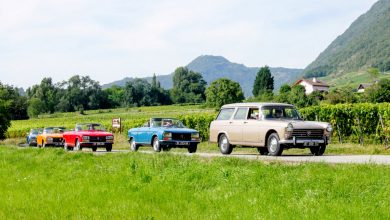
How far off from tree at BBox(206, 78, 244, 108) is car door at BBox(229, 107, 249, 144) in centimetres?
10832

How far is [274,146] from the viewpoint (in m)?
18.5

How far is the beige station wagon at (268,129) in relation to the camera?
18.1m

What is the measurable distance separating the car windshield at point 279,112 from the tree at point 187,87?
487ft

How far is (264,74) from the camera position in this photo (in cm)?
18675

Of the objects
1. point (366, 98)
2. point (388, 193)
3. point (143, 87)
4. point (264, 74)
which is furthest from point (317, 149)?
point (264, 74)

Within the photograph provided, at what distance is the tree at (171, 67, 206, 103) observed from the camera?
171 meters

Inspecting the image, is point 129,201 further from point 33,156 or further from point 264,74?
point 264,74

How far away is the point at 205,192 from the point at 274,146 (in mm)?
7357

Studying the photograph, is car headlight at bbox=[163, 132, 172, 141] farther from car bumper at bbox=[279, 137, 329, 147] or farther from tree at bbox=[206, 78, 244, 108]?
tree at bbox=[206, 78, 244, 108]

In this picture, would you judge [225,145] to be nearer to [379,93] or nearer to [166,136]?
[166,136]

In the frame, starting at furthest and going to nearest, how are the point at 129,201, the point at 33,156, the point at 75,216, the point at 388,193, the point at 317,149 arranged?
the point at 33,156, the point at 317,149, the point at 129,201, the point at 75,216, the point at 388,193

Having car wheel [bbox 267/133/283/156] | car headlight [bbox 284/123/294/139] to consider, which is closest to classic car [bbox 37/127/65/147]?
car wheel [bbox 267/133/283/156]

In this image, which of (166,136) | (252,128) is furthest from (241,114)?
(166,136)

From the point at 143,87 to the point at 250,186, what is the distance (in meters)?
151
